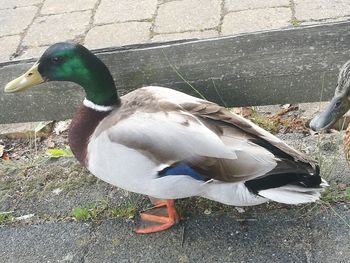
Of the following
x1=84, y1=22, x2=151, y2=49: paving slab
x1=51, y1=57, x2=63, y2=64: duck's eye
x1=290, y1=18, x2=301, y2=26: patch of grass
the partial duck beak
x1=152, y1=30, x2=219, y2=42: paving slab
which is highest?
x1=51, y1=57, x2=63, y2=64: duck's eye

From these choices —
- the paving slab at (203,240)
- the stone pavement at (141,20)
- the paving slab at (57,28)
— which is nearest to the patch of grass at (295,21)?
the stone pavement at (141,20)

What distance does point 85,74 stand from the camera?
95.6 inches

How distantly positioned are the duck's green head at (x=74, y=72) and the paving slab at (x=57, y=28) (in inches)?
63.6

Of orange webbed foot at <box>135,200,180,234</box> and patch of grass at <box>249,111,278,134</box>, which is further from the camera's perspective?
patch of grass at <box>249,111,278,134</box>

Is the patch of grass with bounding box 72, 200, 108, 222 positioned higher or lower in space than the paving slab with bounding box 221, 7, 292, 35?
lower

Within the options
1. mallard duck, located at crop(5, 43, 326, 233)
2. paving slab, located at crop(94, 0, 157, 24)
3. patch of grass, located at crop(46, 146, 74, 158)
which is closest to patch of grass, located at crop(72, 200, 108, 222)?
mallard duck, located at crop(5, 43, 326, 233)

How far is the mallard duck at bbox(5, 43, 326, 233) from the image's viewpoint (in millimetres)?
2199

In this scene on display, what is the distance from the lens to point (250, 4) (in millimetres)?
4109

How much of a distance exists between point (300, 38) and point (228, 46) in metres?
0.31

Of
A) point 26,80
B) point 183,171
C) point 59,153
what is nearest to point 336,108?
point 183,171

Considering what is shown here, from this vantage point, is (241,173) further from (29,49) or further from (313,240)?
(29,49)

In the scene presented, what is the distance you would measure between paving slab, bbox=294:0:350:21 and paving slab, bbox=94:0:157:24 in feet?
3.39

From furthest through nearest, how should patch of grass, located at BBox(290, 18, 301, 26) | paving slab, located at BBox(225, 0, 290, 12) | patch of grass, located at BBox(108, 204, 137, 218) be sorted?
1. paving slab, located at BBox(225, 0, 290, 12)
2. patch of grass, located at BBox(290, 18, 301, 26)
3. patch of grass, located at BBox(108, 204, 137, 218)

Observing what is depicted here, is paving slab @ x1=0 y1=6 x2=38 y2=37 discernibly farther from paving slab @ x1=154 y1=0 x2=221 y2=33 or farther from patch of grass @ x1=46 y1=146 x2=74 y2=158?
patch of grass @ x1=46 y1=146 x2=74 y2=158
